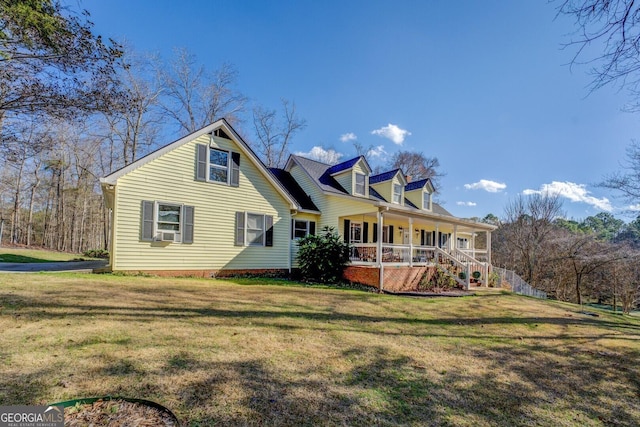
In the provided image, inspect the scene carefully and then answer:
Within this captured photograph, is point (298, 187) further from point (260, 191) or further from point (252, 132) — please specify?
point (252, 132)

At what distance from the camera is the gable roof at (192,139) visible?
34.0 ft

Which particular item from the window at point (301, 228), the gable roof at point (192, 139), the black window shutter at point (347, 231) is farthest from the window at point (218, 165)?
the black window shutter at point (347, 231)

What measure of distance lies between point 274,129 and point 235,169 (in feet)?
52.2

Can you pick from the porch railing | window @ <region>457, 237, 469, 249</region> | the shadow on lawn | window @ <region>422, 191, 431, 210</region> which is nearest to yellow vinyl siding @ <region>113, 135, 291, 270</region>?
the porch railing

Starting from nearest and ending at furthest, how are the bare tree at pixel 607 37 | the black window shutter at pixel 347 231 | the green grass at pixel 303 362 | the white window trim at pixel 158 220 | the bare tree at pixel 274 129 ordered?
the green grass at pixel 303 362, the bare tree at pixel 607 37, the white window trim at pixel 158 220, the black window shutter at pixel 347 231, the bare tree at pixel 274 129

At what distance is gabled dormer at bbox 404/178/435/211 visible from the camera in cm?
2014

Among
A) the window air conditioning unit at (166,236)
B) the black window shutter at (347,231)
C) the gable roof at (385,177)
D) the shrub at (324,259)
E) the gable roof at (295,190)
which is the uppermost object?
the gable roof at (385,177)

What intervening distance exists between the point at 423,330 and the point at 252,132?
991 inches

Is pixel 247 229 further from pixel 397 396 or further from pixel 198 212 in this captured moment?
pixel 397 396

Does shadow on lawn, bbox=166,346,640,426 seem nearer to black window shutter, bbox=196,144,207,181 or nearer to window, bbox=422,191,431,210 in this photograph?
black window shutter, bbox=196,144,207,181

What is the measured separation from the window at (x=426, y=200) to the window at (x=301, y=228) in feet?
28.5

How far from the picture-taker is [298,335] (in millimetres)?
5109

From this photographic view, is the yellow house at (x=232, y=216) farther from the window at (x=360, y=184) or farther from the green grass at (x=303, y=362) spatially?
the green grass at (x=303, y=362)

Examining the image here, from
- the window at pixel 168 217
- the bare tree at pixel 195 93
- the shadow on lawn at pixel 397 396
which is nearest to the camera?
the shadow on lawn at pixel 397 396
